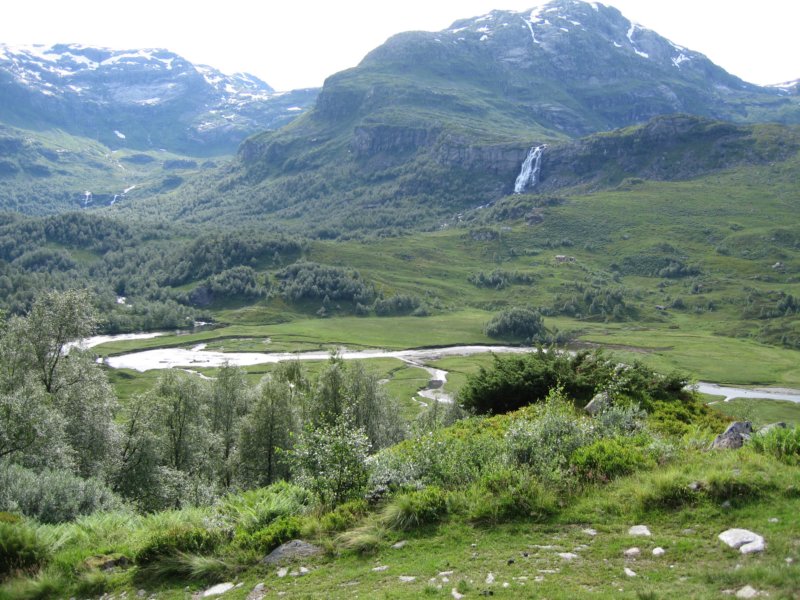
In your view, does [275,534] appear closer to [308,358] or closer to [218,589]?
[218,589]

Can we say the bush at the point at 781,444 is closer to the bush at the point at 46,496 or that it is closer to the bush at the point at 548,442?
the bush at the point at 548,442

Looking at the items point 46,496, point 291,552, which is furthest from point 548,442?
point 46,496

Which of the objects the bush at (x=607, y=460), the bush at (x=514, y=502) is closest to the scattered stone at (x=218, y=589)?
the bush at (x=514, y=502)

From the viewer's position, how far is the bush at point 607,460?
14.4 meters

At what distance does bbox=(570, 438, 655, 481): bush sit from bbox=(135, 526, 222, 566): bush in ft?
31.9

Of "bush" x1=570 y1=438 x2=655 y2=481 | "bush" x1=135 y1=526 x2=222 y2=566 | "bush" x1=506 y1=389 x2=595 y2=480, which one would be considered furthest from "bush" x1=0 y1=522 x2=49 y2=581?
"bush" x1=570 y1=438 x2=655 y2=481

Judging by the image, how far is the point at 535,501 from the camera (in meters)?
13.3

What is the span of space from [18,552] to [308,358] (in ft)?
482

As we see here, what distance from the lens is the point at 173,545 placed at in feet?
45.0

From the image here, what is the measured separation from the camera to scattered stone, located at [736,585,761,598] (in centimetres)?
917

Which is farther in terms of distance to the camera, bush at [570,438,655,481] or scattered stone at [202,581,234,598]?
bush at [570,438,655,481]

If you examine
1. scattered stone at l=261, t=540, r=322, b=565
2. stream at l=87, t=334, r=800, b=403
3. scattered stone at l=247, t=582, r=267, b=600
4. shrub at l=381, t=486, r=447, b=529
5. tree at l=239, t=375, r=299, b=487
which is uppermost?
shrub at l=381, t=486, r=447, b=529

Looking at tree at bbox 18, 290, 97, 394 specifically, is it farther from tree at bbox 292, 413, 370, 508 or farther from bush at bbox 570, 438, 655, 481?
bush at bbox 570, 438, 655, 481

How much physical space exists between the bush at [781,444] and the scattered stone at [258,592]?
41.6ft
